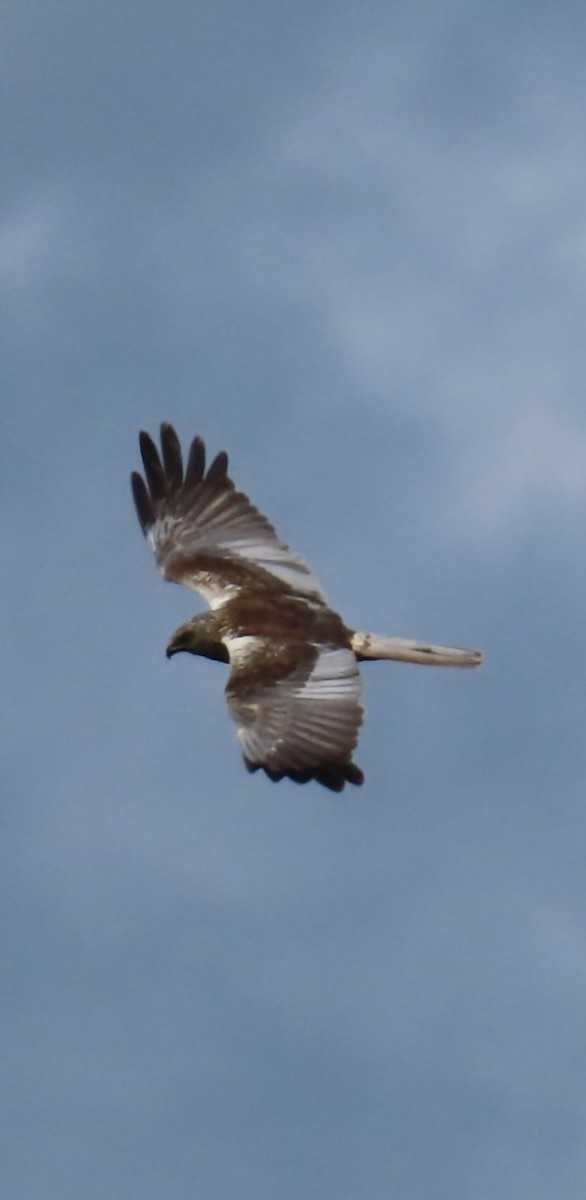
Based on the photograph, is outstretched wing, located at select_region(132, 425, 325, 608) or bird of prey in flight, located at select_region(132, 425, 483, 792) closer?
bird of prey in flight, located at select_region(132, 425, 483, 792)

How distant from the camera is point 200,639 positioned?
78.5 feet

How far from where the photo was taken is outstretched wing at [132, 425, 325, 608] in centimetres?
2427

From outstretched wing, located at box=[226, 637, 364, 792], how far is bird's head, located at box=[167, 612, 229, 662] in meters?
0.77

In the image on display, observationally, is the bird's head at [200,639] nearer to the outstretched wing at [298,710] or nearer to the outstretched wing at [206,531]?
the outstretched wing at [206,531]

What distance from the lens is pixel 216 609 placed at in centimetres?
2417

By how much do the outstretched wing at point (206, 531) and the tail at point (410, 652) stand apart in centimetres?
94

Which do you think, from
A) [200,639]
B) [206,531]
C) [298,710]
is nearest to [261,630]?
[200,639]

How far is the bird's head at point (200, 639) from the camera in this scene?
23828 millimetres

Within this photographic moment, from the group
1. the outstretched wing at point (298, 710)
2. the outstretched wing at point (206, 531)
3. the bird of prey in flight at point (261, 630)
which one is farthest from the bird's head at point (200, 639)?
the outstretched wing at point (298, 710)

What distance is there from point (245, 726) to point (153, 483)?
179 inches

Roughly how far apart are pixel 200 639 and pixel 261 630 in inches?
32.0

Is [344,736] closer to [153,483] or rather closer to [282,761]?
[282,761]

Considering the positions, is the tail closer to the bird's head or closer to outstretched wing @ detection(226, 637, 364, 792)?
outstretched wing @ detection(226, 637, 364, 792)

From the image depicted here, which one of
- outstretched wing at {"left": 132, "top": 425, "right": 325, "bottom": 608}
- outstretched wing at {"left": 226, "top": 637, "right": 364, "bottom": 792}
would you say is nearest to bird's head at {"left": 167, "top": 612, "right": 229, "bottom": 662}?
outstretched wing at {"left": 132, "top": 425, "right": 325, "bottom": 608}
